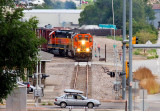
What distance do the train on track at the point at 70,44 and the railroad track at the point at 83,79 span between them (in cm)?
361

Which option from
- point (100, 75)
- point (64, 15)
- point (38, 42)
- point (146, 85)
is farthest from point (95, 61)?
point (64, 15)

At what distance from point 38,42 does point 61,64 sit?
37.8 meters

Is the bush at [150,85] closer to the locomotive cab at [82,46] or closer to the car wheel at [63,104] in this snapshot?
the car wheel at [63,104]

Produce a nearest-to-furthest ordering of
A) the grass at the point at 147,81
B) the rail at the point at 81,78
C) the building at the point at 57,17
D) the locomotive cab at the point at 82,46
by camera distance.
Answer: the grass at the point at 147,81 → the rail at the point at 81,78 → the locomotive cab at the point at 82,46 → the building at the point at 57,17

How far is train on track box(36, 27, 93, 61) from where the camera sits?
5747cm

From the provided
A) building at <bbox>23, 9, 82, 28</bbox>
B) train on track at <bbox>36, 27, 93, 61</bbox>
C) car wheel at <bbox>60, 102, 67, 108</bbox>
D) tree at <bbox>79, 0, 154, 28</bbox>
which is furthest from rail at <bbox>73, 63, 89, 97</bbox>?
building at <bbox>23, 9, 82, 28</bbox>

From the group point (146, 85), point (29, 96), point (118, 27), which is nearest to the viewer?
point (29, 96)

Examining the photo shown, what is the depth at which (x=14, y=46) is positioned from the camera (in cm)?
1819

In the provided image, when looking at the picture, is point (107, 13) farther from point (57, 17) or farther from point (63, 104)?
point (63, 104)

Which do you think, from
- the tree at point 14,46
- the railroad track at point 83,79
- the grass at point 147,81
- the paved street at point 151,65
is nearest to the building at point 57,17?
the paved street at point 151,65

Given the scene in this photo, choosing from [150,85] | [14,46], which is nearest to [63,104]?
[150,85]

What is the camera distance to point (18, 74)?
1925 centimetres

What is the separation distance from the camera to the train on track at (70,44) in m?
57.5

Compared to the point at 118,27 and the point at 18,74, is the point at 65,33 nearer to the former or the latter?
the point at 18,74
